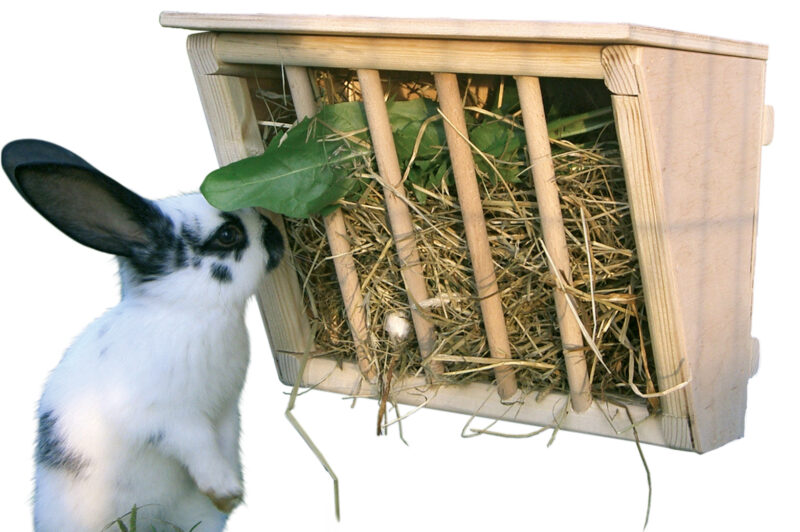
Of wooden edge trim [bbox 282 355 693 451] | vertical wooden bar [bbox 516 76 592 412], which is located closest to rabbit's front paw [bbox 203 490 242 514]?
wooden edge trim [bbox 282 355 693 451]

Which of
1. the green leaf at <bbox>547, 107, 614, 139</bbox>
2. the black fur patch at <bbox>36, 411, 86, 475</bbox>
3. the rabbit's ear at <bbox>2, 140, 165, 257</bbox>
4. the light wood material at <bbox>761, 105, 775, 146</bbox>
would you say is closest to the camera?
the rabbit's ear at <bbox>2, 140, 165, 257</bbox>

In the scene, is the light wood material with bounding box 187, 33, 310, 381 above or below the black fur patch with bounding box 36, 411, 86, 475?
above

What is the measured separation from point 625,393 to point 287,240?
1059mm

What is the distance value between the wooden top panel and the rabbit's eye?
1.68 ft

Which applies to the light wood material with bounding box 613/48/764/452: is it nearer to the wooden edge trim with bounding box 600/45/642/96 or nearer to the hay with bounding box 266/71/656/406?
the wooden edge trim with bounding box 600/45/642/96

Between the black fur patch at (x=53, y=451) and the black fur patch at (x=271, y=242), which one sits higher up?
the black fur patch at (x=271, y=242)

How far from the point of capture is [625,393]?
2.49 m

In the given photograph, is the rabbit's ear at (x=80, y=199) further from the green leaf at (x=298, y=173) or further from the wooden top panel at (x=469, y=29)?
the wooden top panel at (x=469, y=29)

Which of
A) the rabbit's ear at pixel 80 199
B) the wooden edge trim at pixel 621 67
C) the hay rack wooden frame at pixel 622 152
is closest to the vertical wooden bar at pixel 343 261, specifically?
the hay rack wooden frame at pixel 622 152

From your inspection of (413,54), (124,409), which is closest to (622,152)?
(413,54)

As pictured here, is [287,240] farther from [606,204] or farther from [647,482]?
[647,482]

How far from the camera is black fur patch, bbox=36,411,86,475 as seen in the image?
2367 mm

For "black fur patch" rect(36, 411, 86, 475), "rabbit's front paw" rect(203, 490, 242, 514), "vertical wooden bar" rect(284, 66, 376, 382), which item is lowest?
"rabbit's front paw" rect(203, 490, 242, 514)

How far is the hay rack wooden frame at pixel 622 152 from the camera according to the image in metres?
2.07
